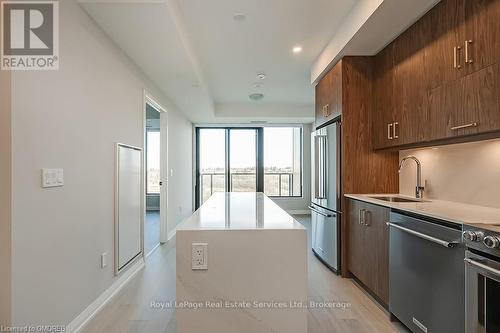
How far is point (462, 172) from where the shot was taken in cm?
232

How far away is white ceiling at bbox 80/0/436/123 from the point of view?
2371mm

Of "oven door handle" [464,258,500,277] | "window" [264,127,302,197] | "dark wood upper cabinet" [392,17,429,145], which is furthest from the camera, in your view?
"window" [264,127,302,197]

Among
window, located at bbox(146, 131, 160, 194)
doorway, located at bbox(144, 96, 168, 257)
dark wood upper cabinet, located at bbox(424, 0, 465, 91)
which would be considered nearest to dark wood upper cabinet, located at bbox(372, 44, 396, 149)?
dark wood upper cabinet, located at bbox(424, 0, 465, 91)

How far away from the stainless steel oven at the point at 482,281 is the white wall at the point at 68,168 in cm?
237

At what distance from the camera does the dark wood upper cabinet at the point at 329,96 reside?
3.25 meters

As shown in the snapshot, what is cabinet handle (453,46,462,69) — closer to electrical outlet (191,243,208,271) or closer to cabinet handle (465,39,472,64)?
cabinet handle (465,39,472,64)

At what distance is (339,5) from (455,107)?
4.49 feet

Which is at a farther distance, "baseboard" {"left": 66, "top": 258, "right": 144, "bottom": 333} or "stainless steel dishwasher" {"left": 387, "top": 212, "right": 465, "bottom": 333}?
"baseboard" {"left": 66, "top": 258, "right": 144, "bottom": 333}

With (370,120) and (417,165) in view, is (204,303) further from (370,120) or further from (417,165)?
(370,120)

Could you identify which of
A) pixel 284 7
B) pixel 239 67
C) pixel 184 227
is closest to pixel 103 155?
pixel 184 227

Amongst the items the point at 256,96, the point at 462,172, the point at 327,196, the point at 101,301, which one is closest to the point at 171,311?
the point at 101,301

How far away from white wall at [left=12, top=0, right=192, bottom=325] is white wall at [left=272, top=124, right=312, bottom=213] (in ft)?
17.8

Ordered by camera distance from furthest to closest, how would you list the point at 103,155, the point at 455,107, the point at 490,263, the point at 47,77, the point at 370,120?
the point at 370,120 < the point at 103,155 < the point at 455,107 < the point at 47,77 < the point at 490,263

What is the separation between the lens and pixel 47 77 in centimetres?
183
